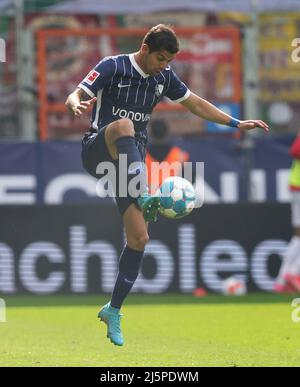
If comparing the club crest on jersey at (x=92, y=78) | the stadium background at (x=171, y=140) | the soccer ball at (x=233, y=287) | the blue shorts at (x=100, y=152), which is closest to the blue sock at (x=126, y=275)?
the blue shorts at (x=100, y=152)

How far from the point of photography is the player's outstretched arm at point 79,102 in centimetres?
847

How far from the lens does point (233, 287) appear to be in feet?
48.4

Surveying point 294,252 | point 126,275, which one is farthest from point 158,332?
point 294,252

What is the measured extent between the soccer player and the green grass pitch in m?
0.53

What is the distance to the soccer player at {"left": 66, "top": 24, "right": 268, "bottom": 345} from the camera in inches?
352

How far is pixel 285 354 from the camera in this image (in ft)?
29.6

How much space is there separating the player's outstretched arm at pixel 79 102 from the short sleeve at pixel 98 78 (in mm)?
51

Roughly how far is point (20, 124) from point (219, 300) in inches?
165

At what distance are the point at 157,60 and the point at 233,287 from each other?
238 inches

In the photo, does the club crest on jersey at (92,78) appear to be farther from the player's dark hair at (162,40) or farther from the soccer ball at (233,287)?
the soccer ball at (233,287)

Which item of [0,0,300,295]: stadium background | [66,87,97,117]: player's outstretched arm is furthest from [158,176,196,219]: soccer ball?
[0,0,300,295]: stadium background

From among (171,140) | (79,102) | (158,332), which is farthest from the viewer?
(171,140)

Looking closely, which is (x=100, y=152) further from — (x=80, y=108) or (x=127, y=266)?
(x=127, y=266)
